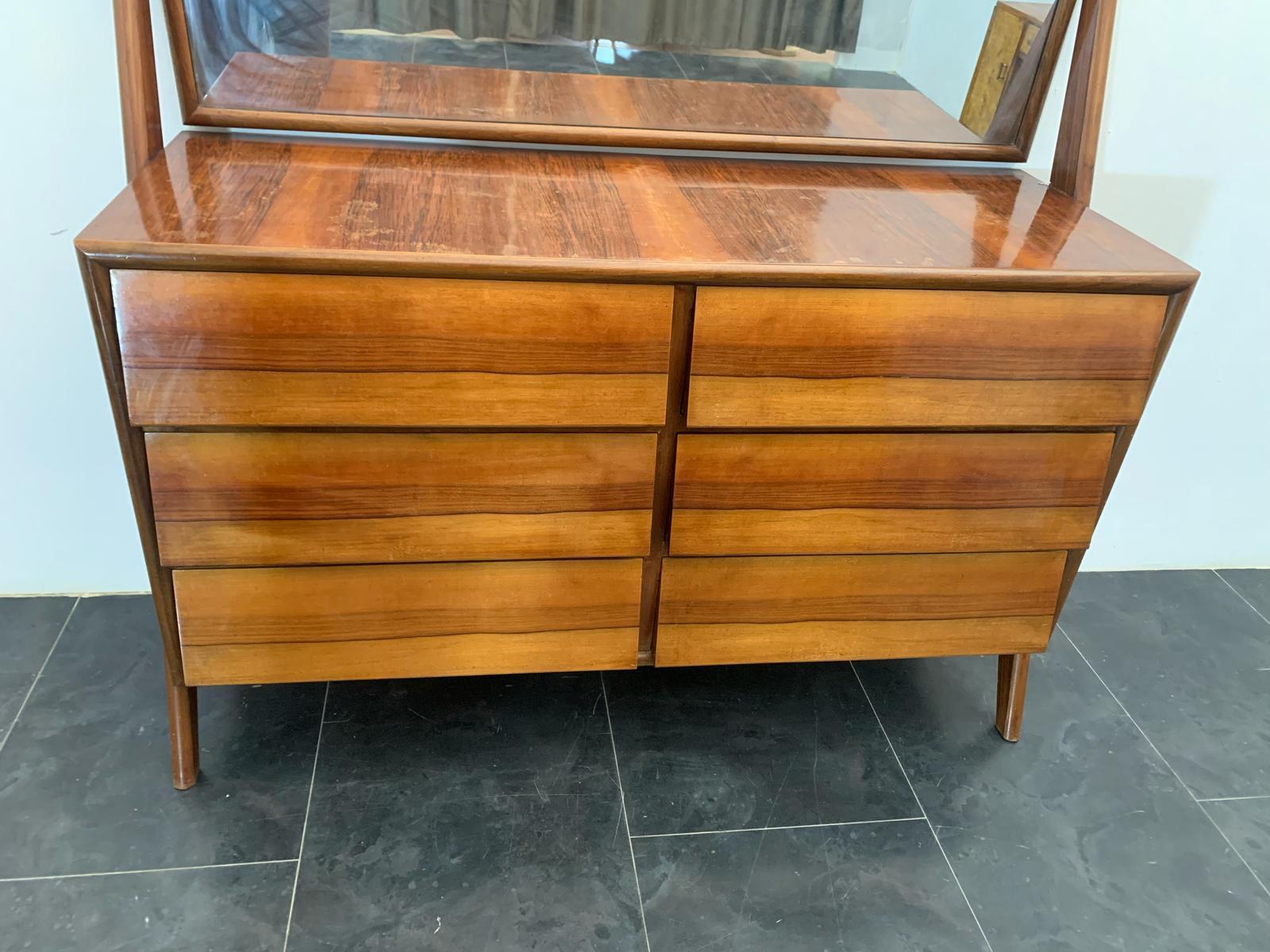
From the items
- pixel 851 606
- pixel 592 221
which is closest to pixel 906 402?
pixel 851 606

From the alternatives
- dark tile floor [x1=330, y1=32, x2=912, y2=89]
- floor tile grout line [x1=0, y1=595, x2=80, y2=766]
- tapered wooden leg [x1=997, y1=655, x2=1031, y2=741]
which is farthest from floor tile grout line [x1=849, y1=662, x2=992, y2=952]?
floor tile grout line [x1=0, y1=595, x2=80, y2=766]

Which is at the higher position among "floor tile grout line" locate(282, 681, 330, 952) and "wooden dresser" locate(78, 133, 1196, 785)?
"wooden dresser" locate(78, 133, 1196, 785)

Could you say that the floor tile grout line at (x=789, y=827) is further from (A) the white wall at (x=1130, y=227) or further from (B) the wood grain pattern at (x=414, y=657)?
(A) the white wall at (x=1130, y=227)

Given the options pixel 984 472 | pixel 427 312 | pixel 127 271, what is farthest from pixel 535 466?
pixel 984 472

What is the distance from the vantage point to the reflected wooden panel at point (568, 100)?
4.51ft

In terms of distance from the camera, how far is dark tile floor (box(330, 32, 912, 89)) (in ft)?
4.48

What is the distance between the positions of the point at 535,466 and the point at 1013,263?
62 cm

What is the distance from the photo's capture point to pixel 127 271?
3.52 ft

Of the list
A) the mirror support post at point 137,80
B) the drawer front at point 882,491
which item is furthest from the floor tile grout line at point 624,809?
the mirror support post at point 137,80

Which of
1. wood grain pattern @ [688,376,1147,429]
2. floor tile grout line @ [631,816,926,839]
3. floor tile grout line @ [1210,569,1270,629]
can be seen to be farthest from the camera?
floor tile grout line @ [1210,569,1270,629]

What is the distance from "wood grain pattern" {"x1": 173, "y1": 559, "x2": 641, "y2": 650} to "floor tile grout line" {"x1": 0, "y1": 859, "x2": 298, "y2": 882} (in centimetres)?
29

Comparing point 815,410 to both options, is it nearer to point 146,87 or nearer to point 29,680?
point 146,87

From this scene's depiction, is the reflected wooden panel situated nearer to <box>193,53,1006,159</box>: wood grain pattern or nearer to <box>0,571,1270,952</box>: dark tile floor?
<box>193,53,1006,159</box>: wood grain pattern

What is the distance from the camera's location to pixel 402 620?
4.37ft
